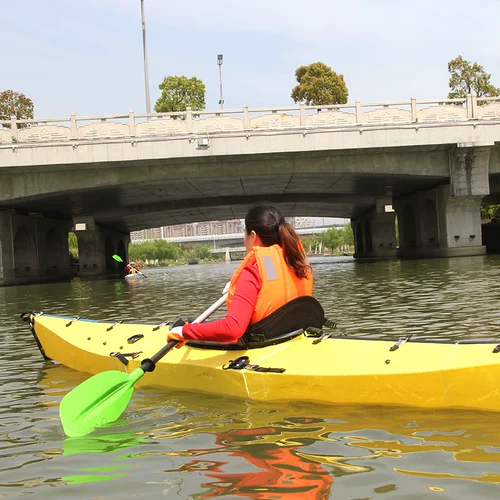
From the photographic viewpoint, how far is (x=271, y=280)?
4.89m

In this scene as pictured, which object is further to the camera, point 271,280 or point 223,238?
point 223,238

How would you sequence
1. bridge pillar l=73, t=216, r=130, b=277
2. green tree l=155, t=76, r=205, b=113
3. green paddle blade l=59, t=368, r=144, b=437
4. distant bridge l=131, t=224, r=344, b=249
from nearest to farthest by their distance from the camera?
1. green paddle blade l=59, t=368, r=144, b=437
2. bridge pillar l=73, t=216, r=130, b=277
3. green tree l=155, t=76, r=205, b=113
4. distant bridge l=131, t=224, r=344, b=249

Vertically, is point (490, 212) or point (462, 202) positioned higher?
point (462, 202)

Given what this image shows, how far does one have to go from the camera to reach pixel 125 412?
504 cm

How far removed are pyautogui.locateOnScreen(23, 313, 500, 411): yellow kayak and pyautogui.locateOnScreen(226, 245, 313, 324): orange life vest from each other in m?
0.31

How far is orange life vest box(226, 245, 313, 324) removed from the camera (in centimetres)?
482

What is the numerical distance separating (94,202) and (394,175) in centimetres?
1646

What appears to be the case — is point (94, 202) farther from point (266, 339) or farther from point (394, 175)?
point (266, 339)

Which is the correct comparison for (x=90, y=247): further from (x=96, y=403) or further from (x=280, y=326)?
(x=280, y=326)

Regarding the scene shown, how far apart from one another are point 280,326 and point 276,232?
0.78 metres

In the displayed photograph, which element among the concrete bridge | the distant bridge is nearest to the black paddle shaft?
the concrete bridge

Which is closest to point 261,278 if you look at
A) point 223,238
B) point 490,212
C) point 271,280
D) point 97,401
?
point 271,280

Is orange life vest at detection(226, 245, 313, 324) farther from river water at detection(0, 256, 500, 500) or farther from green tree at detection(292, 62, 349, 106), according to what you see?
green tree at detection(292, 62, 349, 106)

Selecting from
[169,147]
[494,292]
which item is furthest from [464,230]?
[494,292]
